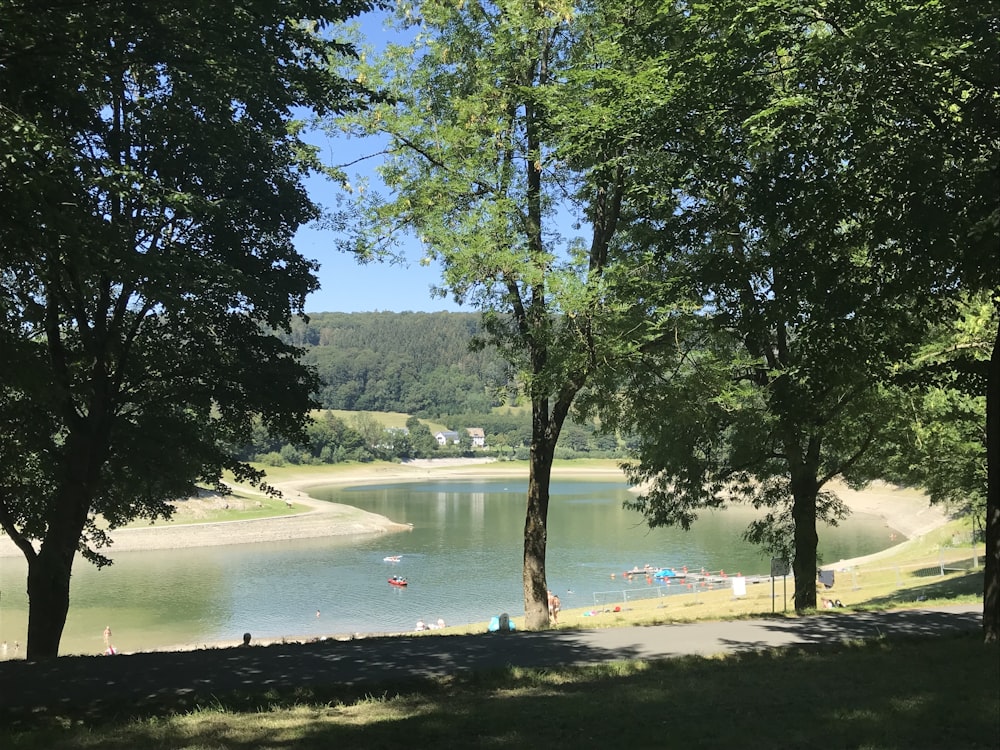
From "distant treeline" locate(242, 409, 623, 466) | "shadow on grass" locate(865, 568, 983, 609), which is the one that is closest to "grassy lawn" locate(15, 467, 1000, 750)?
"shadow on grass" locate(865, 568, 983, 609)

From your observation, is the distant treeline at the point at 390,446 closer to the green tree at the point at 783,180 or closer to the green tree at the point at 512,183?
the green tree at the point at 512,183

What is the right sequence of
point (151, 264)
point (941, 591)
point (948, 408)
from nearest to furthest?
point (151, 264) < point (948, 408) < point (941, 591)

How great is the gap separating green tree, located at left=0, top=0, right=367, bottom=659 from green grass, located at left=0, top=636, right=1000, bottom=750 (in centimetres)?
335

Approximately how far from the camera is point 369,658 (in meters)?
9.09

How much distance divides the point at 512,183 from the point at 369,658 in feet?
25.1

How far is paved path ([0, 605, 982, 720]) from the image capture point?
24.4ft

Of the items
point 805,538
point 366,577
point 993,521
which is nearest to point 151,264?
point 993,521

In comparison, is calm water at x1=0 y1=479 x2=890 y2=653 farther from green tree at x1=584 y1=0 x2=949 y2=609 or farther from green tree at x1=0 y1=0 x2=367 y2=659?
green tree at x1=584 y1=0 x2=949 y2=609

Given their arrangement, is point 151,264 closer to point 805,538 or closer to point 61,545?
point 61,545

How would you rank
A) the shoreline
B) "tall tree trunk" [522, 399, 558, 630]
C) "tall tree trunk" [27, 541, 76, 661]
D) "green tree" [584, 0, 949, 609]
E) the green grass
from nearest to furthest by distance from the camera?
the green grass, "green tree" [584, 0, 949, 609], "tall tree trunk" [27, 541, 76, 661], "tall tree trunk" [522, 399, 558, 630], the shoreline

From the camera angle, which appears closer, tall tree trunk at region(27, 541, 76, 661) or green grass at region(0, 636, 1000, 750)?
green grass at region(0, 636, 1000, 750)

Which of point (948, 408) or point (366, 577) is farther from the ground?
point (948, 408)

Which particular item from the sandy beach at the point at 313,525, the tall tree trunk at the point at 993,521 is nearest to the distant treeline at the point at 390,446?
the sandy beach at the point at 313,525

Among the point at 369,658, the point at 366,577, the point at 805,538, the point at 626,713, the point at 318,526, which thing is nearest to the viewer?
the point at 626,713
